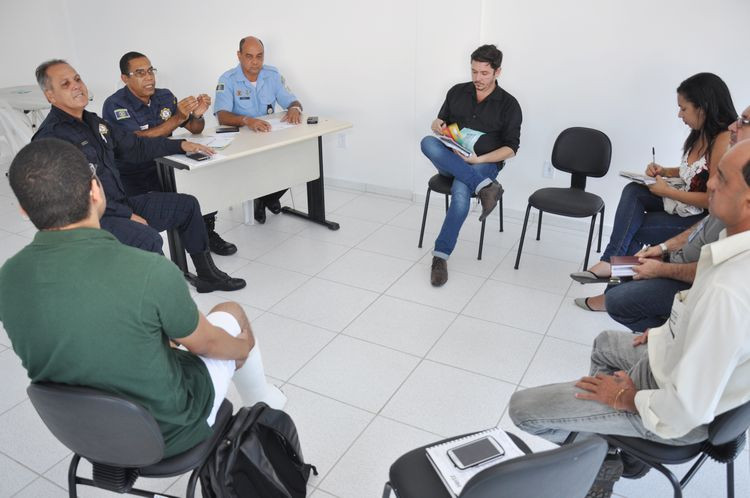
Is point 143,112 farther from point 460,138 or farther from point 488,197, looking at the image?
point 488,197

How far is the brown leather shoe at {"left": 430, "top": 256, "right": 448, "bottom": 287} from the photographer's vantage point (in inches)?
125

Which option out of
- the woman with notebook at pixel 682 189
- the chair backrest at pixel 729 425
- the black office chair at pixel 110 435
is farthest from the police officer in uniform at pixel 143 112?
the chair backrest at pixel 729 425

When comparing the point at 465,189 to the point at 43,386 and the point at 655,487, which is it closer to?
the point at 655,487

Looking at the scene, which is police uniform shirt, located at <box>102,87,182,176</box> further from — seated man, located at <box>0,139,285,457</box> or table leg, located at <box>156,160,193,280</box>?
seated man, located at <box>0,139,285,457</box>

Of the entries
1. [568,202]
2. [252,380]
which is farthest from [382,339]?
[568,202]

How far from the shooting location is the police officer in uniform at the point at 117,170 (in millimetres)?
2479

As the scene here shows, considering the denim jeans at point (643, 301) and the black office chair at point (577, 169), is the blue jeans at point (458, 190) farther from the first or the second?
the denim jeans at point (643, 301)

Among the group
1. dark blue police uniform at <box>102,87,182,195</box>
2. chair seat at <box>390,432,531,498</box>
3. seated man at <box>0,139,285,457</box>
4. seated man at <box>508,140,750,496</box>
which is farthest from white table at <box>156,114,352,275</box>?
seated man at <box>508,140,750,496</box>

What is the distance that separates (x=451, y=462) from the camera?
1.38m

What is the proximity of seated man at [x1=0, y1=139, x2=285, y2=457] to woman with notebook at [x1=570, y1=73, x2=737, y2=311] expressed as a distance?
69.2 inches

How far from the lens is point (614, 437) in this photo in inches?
59.3

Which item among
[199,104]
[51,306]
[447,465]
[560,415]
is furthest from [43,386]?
[199,104]

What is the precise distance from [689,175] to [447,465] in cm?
207

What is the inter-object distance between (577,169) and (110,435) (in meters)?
2.86
